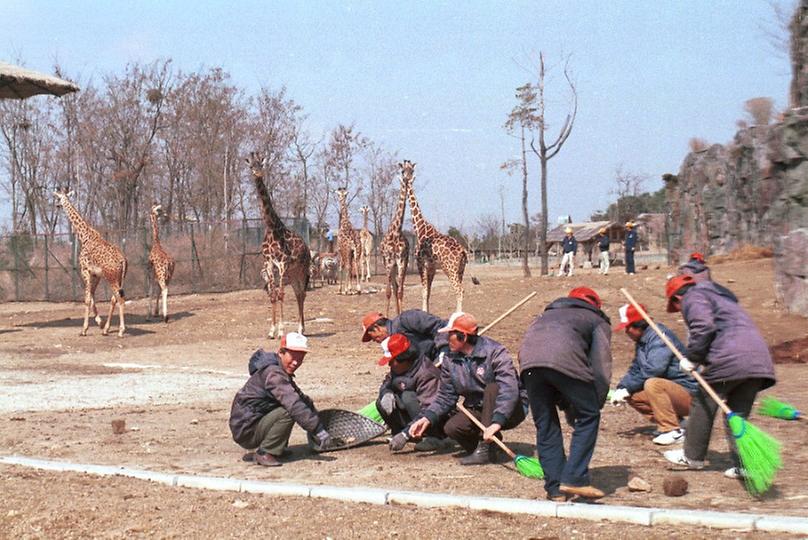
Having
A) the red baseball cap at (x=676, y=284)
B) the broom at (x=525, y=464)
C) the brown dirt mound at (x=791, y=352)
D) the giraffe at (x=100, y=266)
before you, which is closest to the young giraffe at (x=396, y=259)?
the giraffe at (x=100, y=266)

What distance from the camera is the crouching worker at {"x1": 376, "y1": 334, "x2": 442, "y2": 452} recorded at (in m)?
9.49

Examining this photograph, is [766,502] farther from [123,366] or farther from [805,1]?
[805,1]

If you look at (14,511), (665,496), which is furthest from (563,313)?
(14,511)

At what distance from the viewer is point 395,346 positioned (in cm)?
945

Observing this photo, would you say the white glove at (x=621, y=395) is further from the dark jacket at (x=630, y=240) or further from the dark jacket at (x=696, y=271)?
the dark jacket at (x=630, y=240)

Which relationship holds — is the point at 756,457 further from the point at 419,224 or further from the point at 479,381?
the point at 419,224

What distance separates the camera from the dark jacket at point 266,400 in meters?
8.85

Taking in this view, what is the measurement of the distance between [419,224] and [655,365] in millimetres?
14345

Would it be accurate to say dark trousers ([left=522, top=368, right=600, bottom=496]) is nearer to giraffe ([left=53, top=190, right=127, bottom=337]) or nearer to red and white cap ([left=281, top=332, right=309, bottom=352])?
red and white cap ([left=281, top=332, right=309, bottom=352])

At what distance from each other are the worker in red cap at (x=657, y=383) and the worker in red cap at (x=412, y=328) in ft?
5.66

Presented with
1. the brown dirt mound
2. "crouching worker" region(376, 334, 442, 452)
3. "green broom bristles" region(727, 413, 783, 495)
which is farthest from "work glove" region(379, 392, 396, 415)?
the brown dirt mound

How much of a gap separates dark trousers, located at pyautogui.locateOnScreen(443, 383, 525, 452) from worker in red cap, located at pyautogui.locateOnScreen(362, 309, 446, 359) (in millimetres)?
914

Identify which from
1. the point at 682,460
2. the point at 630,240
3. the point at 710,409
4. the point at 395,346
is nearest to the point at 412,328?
the point at 395,346

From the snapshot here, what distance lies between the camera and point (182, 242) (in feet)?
120
